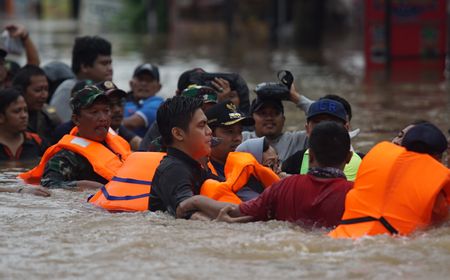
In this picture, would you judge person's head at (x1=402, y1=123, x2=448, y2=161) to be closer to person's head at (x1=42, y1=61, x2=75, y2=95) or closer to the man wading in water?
the man wading in water

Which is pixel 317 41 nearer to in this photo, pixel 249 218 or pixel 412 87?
pixel 412 87

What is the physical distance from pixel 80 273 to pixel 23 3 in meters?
54.6

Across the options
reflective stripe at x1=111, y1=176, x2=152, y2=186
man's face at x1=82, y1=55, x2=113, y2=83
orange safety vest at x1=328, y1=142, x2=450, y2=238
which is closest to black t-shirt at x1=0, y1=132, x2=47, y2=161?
man's face at x1=82, y1=55, x2=113, y2=83

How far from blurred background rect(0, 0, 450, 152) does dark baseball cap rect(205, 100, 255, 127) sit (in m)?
3.71

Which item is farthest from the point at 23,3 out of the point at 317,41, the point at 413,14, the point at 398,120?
the point at 398,120

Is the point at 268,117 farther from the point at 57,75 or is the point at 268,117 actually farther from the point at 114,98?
the point at 57,75

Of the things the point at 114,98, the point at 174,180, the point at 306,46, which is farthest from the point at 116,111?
the point at 306,46

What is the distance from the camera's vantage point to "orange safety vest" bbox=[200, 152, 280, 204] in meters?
7.52

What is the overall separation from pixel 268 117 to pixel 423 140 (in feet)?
8.60

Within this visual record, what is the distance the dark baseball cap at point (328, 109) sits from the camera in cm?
837

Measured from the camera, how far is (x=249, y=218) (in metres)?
7.15

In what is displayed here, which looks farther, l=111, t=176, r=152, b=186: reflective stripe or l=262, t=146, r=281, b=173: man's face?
l=262, t=146, r=281, b=173: man's face

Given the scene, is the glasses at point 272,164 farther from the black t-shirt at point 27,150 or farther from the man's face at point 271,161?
the black t-shirt at point 27,150

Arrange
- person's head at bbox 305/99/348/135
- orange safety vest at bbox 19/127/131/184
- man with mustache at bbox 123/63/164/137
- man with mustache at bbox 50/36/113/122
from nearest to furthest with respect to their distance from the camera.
Result: person's head at bbox 305/99/348/135 → orange safety vest at bbox 19/127/131/184 → man with mustache at bbox 50/36/113/122 → man with mustache at bbox 123/63/164/137
